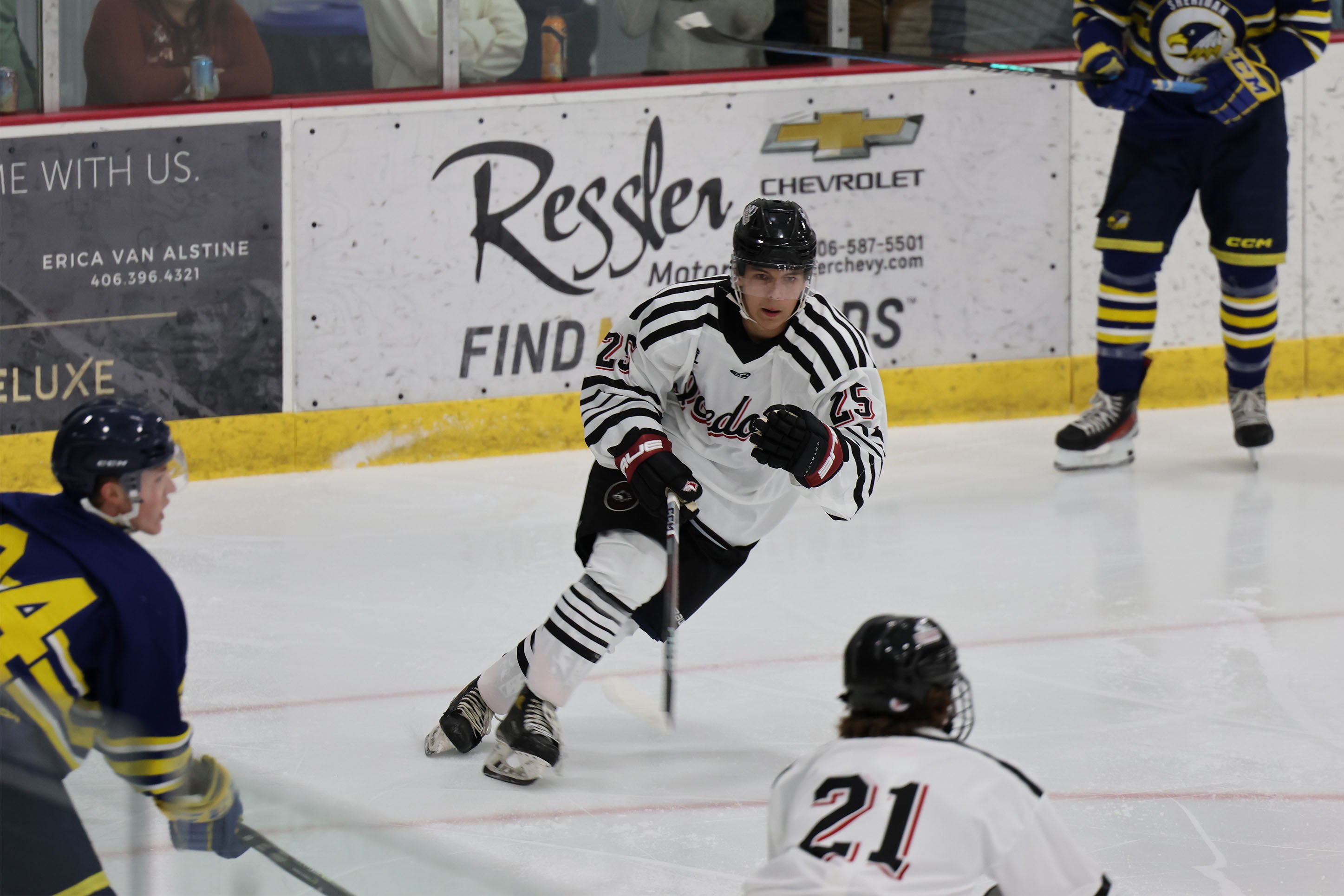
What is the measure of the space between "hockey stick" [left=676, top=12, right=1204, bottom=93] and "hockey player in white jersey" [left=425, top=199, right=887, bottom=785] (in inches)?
81.0

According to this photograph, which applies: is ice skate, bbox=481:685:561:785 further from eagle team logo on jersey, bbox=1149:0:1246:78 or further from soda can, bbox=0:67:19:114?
eagle team logo on jersey, bbox=1149:0:1246:78

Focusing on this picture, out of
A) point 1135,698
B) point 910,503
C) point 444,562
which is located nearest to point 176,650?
point 1135,698

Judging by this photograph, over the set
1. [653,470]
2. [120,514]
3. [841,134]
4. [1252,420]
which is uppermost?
[841,134]

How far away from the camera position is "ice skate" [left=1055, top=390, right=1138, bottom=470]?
5422 mm

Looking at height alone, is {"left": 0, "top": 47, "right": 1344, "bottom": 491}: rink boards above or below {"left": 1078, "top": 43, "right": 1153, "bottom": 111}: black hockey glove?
below

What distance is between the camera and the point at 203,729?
3424 millimetres

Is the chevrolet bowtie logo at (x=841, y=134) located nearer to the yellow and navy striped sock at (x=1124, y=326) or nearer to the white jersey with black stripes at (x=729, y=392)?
the yellow and navy striped sock at (x=1124, y=326)

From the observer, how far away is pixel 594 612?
3104mm

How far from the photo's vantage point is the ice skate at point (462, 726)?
3309 mm

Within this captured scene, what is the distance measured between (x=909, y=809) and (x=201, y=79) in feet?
13.4

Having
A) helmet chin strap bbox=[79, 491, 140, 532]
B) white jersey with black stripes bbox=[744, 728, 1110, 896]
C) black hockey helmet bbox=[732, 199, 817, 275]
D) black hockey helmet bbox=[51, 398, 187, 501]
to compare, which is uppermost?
black hockey helmet bbox=[732, 199, 817, 275]

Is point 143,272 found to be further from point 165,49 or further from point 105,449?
point 105,449

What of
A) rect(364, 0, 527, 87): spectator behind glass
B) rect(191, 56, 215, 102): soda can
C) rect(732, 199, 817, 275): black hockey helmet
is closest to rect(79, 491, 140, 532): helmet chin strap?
rect(732, 199, 817, 275): black hockey helmet

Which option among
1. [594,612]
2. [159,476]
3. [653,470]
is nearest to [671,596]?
[594,612]
